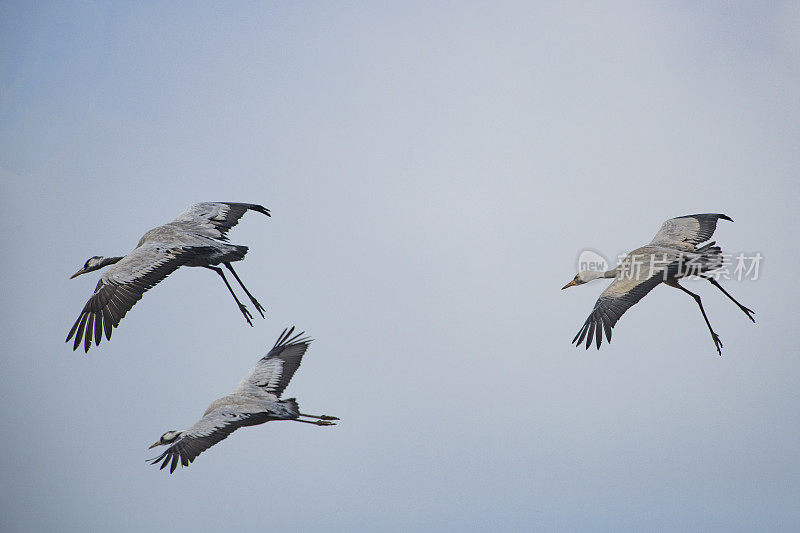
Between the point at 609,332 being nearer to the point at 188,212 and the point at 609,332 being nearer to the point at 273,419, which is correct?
the point at 273,419

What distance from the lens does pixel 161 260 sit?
38.0 ft

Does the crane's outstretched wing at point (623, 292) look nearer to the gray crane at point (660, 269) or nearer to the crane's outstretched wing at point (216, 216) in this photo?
the gray crane at point (660, 269)

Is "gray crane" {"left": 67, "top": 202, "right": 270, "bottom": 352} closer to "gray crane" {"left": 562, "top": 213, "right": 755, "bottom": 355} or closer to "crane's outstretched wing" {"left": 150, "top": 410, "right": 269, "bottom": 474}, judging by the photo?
"crane's outstretched wing" {"left": 150, "top": 410, "right": 269, "bottom": 474}

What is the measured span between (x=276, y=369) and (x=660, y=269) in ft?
16.6

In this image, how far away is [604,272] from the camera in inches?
520

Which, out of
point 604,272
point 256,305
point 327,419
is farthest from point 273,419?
point 604,272

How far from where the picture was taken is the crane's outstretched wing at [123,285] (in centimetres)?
1075

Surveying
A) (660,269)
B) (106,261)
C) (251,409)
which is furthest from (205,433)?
(660,269)

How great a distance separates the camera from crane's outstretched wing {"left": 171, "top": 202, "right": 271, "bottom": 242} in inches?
496

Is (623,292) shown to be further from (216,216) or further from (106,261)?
(106,261)

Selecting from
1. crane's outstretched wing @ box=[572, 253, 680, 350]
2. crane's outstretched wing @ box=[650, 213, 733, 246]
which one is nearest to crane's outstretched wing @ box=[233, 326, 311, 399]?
crane's outstretched wing @ box=[572, 253, 680, 350]

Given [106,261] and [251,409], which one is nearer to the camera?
[251,409]

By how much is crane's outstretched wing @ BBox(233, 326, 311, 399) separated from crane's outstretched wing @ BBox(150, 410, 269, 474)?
0.61 metres

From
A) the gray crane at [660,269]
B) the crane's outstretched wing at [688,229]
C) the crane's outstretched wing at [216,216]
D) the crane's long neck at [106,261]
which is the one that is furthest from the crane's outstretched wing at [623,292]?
the crane's long neck at [106,261]
